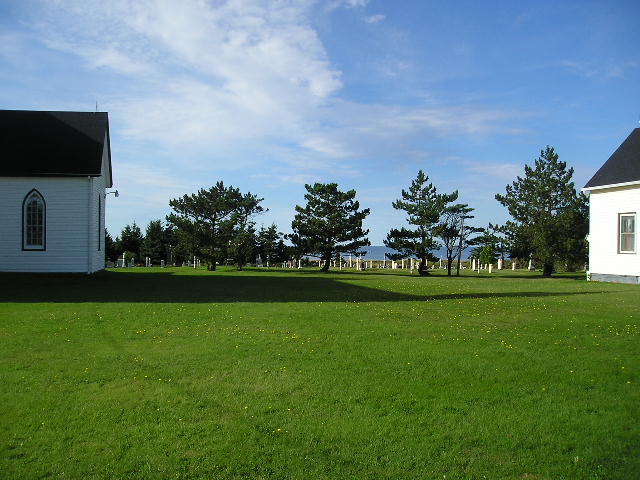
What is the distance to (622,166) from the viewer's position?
2564cm

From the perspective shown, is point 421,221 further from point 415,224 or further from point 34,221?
point 34,221

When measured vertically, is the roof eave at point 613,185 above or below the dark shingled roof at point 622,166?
below

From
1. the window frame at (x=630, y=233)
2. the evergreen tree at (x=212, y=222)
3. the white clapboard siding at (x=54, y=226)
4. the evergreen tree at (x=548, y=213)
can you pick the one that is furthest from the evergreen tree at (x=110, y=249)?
the window frame at (x=630, y=233)

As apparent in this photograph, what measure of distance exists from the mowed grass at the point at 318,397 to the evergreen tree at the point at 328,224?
28.5 metres

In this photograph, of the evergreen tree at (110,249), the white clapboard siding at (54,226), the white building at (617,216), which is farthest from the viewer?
the evergreen tree at (110,249)

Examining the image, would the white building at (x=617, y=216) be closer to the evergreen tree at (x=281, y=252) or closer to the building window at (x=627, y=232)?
the building window at (x=627, y=232)

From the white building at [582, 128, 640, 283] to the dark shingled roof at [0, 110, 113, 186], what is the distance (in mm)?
24241

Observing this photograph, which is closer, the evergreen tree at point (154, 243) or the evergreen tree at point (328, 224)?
the evergreen tree at point (328, 224)

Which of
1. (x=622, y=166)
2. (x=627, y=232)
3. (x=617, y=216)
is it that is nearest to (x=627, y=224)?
(x=627, y=232)

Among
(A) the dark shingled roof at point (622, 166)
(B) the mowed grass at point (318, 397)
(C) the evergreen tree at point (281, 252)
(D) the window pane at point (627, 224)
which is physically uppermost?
(A) the dark shingled roof at point (622, 166)

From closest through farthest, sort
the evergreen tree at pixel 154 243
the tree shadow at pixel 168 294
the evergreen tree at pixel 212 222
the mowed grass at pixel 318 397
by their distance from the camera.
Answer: the mowed grass at pixel 318 397
the tree shadow at pixel 168 294
the evergreen tree at pixel 212 222
the evergreen tree at pixel 154 243

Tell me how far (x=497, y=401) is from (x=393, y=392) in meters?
1.20

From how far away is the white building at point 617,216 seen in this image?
2459 centimetres

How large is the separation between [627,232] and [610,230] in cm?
81
